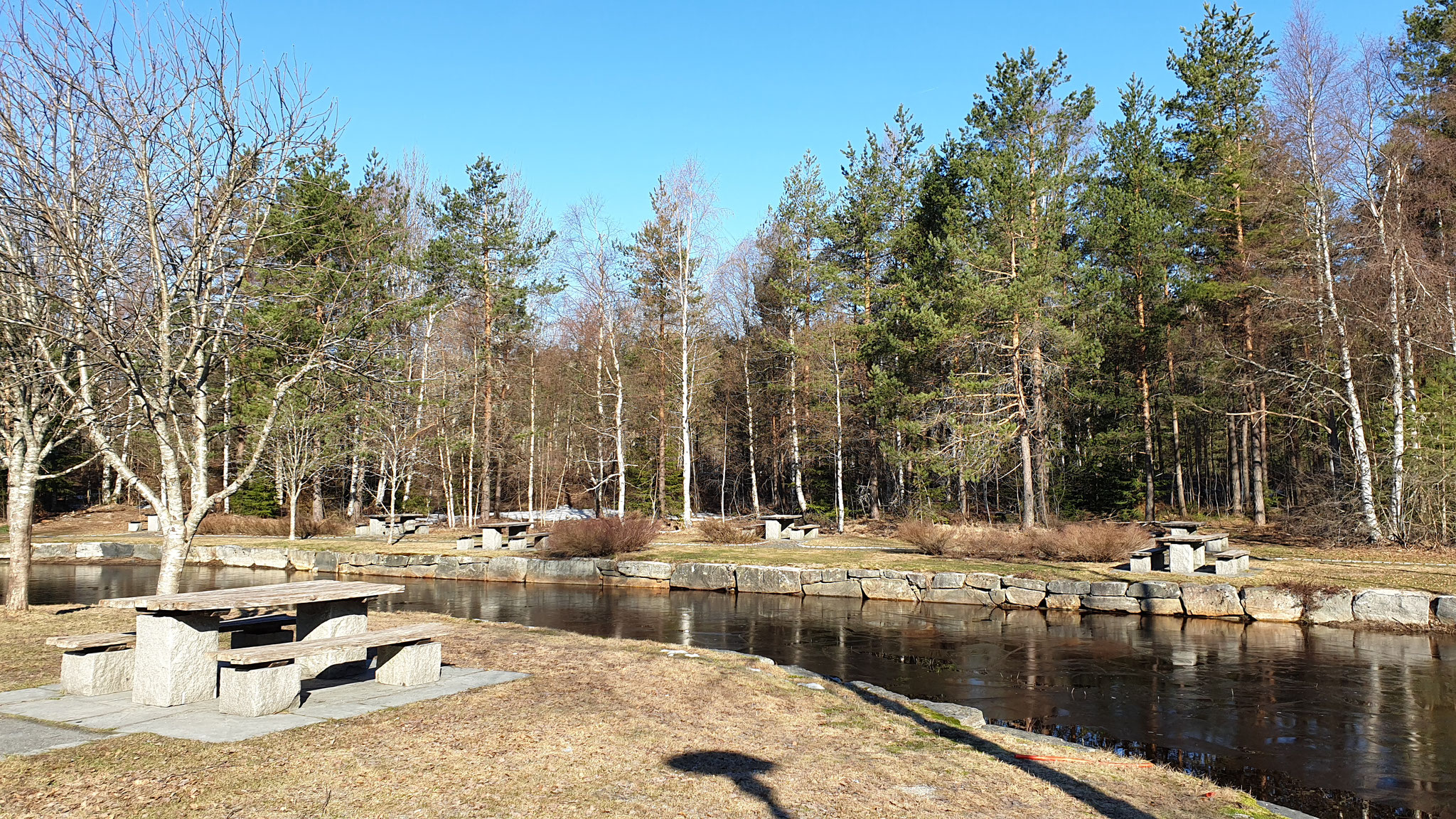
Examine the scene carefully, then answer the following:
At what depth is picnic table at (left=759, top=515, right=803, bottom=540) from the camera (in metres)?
24.2

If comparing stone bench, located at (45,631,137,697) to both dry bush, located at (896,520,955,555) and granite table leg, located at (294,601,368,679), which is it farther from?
dry bush, located at (896,520,955,555)

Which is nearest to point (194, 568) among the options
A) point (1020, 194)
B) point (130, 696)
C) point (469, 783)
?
point (130, 696)

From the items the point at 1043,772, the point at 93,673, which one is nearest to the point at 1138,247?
the point at 1043,772

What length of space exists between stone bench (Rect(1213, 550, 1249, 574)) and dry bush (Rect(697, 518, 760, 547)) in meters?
11.4

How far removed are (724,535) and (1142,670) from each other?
13885mm

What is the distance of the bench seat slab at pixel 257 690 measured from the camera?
229 inches

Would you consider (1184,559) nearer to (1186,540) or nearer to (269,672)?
(1186,540)

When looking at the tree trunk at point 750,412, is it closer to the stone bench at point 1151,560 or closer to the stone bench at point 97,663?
the stone bench at point 1151,560

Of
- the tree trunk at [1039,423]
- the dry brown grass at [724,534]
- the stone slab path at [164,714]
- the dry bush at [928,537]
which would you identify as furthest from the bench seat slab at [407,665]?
the tree trunk at [1039,423]

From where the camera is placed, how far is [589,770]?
494 cm

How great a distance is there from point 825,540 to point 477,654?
16.3m

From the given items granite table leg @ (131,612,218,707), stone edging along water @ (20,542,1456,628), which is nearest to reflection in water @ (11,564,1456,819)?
stone edging along water @ (20,542,1456,628)

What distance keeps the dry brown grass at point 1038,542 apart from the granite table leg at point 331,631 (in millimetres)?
14174

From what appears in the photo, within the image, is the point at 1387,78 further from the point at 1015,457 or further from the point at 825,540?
the point at 825,540
